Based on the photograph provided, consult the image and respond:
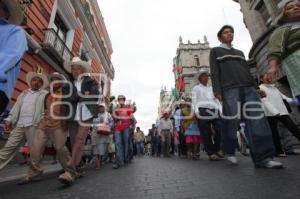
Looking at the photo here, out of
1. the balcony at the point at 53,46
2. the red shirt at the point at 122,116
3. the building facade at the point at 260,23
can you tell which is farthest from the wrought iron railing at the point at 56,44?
the building facade at the point at 260,23

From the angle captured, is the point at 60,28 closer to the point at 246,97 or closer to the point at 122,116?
the point at 122,116

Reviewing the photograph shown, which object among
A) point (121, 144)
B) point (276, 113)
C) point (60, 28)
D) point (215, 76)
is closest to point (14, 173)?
point (121, 144)

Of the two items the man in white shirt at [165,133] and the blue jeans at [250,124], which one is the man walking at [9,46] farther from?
the man in white shirt at [165,133]

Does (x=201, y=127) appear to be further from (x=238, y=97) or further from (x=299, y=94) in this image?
(x=299, y=94)

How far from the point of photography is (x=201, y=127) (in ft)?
18.7

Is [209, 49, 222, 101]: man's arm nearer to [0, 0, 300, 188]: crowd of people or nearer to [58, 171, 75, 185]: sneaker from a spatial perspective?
[0, 0, 300, 188]: crowd of people

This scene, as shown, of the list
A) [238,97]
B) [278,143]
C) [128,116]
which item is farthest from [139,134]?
[238,97]

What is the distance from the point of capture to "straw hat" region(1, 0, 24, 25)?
182 cm

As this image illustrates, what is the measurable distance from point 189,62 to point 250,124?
1676 inches

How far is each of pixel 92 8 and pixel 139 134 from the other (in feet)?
38.0

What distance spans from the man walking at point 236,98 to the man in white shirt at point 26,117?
3304mm

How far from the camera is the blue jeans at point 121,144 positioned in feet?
18.7

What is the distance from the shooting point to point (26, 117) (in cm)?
422

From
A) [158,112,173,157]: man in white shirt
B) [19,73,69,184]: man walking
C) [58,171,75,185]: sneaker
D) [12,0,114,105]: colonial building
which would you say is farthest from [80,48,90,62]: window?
[58,171,75,185]: sneaker
